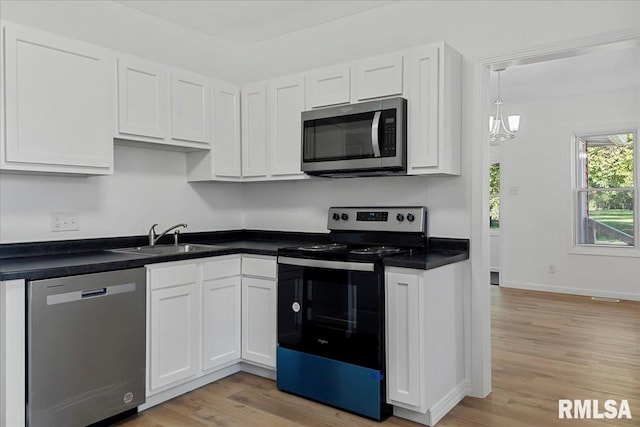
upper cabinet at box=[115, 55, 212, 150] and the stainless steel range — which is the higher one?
upper cabinet at box=[115, 55, 212, 150]

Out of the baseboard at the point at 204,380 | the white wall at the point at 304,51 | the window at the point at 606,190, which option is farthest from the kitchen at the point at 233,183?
the window at the point at 606,190

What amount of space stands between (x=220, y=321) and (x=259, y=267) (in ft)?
1.40

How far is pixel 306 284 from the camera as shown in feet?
9.24

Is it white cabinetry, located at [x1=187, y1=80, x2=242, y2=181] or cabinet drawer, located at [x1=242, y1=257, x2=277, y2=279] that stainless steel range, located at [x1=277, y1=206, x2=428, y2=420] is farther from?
white cabinetry, located at [x1=187, y1=80, x2=242, y2=181]

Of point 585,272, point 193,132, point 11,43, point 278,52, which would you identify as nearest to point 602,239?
point 585,272

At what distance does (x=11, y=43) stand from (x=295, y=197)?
6.74 ft

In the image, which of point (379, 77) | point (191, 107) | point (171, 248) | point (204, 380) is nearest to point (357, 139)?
point (379, 77)

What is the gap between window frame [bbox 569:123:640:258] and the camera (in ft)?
18.6

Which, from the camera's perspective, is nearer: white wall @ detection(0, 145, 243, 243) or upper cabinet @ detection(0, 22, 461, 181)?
upper cabinet @ detection(0, 22, 461, 181)

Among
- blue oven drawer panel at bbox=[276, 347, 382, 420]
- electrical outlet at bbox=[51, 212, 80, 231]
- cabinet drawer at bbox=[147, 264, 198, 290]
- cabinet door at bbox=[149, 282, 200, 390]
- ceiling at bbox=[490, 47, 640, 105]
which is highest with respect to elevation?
ceiling at bbox=[490, 47, 640, 105]

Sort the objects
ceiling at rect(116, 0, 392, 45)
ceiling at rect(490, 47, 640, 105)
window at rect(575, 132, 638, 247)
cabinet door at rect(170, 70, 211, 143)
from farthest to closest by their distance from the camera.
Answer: window at rect(575, 132, 638, 247) < ceiling at rect(490, 47, 640, 105) < ceiling at rect(116, 0, 392, 45) < cabinet door at rect(170, 70, 211, 143)

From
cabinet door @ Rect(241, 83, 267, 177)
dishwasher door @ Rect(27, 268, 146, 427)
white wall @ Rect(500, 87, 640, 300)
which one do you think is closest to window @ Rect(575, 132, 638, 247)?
white wall @ Rect(500, 87, 640, 300)

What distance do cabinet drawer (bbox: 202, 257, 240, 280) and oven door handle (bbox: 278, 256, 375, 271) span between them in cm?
40

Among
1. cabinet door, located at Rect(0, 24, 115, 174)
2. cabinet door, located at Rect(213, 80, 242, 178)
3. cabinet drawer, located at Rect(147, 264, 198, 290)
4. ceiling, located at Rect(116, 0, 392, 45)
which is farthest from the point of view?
cabinet door, located at Rect(213, 80, 242, 178)
